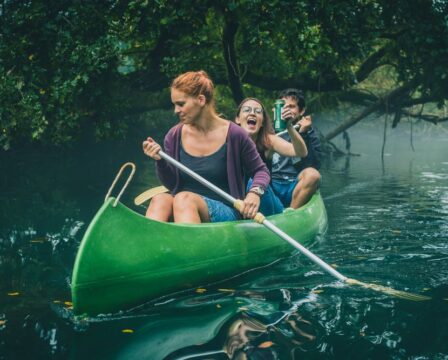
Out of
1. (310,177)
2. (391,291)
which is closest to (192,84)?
(391,291)

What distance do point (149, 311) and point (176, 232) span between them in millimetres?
525

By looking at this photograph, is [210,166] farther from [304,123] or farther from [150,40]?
[150,40]

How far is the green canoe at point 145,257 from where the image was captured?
11.1 feet

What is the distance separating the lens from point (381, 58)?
13.9m

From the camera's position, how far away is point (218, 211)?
4383mm

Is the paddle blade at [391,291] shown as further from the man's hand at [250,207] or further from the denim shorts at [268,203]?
the denim shorts at [268,203]

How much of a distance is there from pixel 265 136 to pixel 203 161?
1181mm

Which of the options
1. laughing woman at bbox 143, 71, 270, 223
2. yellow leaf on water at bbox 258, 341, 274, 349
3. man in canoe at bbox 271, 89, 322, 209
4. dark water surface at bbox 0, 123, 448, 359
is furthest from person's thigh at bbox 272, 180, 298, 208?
yellow leaf on water at bbox 258, 341, 274, 349

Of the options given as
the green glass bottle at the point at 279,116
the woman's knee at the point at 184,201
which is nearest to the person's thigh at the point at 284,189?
the green glass bottle at the point at 279,116

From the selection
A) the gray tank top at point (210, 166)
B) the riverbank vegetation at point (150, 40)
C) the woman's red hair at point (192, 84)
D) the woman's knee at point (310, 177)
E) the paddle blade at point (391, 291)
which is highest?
the riverbank vegetation at point (150, 40)

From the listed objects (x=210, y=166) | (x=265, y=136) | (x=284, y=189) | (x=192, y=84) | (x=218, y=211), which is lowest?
(x=284, y=189)

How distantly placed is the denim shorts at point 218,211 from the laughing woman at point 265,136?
2.63ft

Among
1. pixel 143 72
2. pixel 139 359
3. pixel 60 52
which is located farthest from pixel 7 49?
pixel 139 359

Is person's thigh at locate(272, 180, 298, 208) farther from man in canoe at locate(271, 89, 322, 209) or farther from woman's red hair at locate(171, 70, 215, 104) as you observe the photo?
woman's red hair at locate(171, 70, 215, 104)
